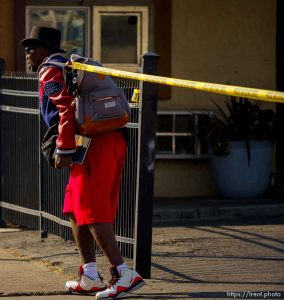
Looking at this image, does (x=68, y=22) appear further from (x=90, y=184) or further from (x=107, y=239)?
(x=107, y=239)

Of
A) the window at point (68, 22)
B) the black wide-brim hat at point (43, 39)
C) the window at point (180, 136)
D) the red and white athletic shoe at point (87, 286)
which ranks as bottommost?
the red and white athletic shoe at point (87, 286)

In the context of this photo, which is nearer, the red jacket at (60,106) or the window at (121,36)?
the red jacket at (60,106)

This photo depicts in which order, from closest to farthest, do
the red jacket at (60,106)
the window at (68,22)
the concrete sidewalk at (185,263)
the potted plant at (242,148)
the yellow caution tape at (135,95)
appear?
the red jacket at (60,106) < the concrete sidewalk at (185,263) < the yellow caution tape at (135,95) < the potted plant at (242,148) < the window at (68,22)

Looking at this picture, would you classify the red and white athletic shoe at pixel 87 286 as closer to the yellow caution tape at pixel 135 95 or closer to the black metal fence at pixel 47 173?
the black metal fence at pixel 47 173

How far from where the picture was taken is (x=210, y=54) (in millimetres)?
11633

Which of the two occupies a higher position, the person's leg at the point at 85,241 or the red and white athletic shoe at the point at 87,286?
the person's leg at the point at 85,241

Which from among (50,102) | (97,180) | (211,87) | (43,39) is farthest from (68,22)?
(211,87)

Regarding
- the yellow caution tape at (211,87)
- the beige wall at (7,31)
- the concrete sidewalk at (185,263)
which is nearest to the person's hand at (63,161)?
the yellow caution tape at (211,87)

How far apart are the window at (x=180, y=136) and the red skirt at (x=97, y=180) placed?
16.4 ft

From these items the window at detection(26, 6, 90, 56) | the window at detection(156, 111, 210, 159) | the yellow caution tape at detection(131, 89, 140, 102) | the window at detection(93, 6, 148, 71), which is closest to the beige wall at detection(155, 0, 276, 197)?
the window at detection(156, 111, 210, 159)

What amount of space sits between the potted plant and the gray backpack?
4.77 m

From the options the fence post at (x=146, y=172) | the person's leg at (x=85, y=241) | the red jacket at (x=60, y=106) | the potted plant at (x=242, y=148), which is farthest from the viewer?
the potted plant at (x=242, y=148)

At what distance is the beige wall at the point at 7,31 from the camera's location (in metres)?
11.2

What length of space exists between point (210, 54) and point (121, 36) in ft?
3.50
